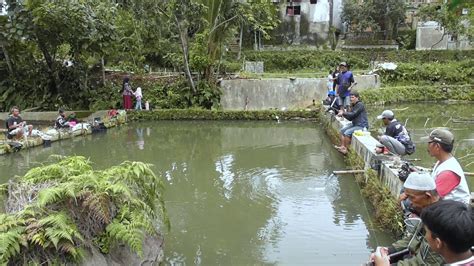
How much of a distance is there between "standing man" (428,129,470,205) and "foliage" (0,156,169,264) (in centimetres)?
273

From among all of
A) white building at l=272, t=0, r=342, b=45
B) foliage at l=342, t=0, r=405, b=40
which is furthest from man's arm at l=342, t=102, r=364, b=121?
white building at l=272, t=0, r=342, b=45

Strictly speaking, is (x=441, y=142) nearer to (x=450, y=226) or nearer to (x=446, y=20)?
(x=450, y=226)

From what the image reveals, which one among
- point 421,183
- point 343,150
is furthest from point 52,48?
point 421,183

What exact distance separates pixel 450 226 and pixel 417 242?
809 millimetres

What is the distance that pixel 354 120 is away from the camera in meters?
10.3

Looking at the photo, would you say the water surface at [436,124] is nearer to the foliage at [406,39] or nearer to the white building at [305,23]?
the foliage at [406,39]

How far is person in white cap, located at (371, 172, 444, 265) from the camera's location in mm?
2889

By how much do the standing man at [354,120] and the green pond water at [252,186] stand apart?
0.47 metres

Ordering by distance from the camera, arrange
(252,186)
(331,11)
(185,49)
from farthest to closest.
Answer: (331,11) < (185,49) < (252,186)

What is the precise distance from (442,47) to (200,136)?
87.9ft

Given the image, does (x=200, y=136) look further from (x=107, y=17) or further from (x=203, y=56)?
(x=107, y=17)

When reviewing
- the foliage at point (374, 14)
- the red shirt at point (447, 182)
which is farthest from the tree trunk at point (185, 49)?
the foliage at point (374, 14)

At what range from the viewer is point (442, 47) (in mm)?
34938

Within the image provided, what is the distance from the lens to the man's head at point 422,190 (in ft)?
11.3
